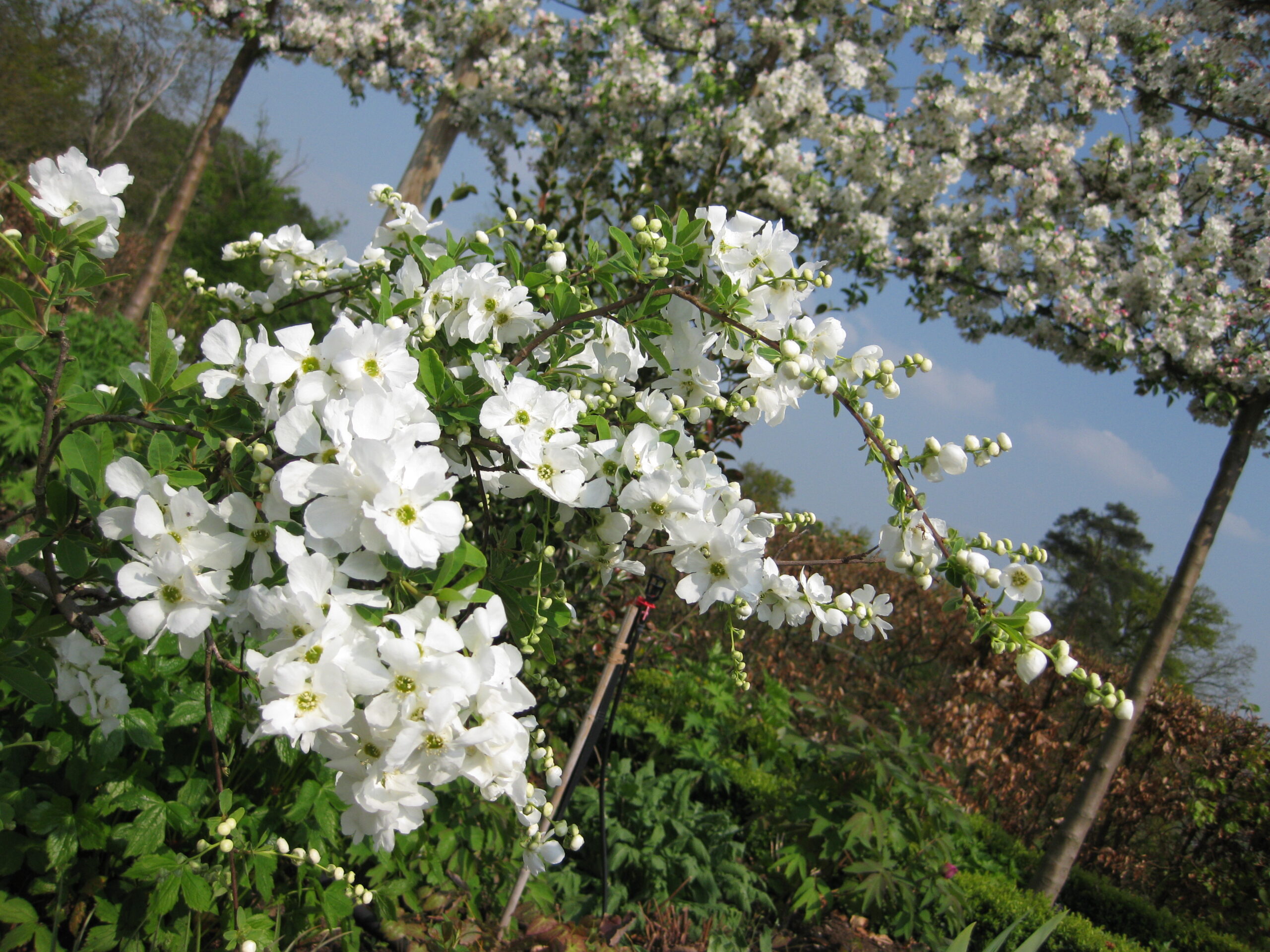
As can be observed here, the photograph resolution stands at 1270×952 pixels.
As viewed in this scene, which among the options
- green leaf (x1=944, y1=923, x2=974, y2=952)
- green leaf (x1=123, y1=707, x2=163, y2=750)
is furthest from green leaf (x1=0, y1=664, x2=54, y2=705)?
green leaf (x1=944, y1=923, x2=974, y2=952)

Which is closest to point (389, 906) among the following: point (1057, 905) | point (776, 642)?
point (1057, 905)

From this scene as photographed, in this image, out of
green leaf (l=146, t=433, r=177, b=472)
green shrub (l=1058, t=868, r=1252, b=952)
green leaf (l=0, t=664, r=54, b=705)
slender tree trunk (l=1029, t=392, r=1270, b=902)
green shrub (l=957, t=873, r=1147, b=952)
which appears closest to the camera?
green leaf (l=146, t=433, r=177, b=472)

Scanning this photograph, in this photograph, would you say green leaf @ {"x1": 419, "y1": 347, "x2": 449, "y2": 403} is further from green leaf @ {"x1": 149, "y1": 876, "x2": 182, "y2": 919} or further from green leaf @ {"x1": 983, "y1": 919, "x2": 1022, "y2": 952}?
green leaf @ {"x1": 983, "y1": 919, "x2": 1022, "y2": 952}

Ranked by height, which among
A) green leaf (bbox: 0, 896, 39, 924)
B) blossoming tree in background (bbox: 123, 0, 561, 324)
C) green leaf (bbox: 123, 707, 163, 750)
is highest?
blossoming tree in background (bbox: 123, 0, 561, 324)

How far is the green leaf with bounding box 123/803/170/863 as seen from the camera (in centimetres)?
139

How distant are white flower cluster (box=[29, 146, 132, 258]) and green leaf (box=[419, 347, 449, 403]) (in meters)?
0.49

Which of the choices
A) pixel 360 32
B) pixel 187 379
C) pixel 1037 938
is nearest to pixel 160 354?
pixel 187 379

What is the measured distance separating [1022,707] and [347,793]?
19.4 feet

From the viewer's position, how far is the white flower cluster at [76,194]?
105cm

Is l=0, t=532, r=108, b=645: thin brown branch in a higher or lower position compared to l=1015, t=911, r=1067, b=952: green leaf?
lower

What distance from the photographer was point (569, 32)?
5.81 meters

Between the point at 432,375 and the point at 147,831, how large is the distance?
117cm

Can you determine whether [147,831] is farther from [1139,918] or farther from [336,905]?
[1139,918]

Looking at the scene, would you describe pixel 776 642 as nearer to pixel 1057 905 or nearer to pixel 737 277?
pixel 1057 905
